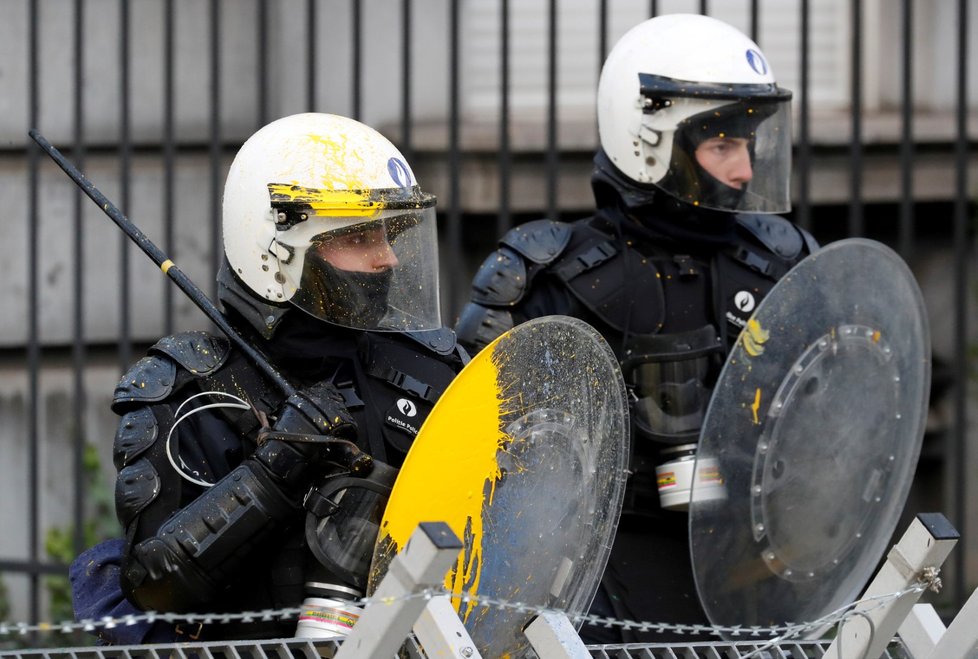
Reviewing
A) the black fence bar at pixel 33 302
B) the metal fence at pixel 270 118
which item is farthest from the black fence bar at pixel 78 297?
the black fence bar at pixel 33 302

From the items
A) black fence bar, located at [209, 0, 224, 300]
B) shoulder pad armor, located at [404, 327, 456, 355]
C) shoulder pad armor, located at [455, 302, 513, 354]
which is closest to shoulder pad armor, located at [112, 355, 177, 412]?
shoulder pad armor, located at [404, 327, 456, 355]

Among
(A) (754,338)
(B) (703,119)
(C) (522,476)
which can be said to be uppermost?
(B) (703,119)

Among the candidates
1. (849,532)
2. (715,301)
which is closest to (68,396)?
(715,301)

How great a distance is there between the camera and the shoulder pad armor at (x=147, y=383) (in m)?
3.07

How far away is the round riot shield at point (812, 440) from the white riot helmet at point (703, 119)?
536mm

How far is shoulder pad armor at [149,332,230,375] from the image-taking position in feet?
10.3

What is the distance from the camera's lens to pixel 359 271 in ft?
10.4

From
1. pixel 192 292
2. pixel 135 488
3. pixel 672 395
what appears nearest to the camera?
pixel 135 488

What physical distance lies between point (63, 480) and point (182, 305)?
71cm

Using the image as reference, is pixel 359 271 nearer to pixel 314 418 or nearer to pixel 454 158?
pixel 314 418

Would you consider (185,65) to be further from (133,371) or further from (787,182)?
(133,371)

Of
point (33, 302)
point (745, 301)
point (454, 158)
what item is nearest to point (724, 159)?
point (745, 301)

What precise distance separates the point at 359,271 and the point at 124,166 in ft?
9.00

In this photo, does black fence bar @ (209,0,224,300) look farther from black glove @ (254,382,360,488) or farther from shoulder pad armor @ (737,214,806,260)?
black glove @ (254,382,360,488)
